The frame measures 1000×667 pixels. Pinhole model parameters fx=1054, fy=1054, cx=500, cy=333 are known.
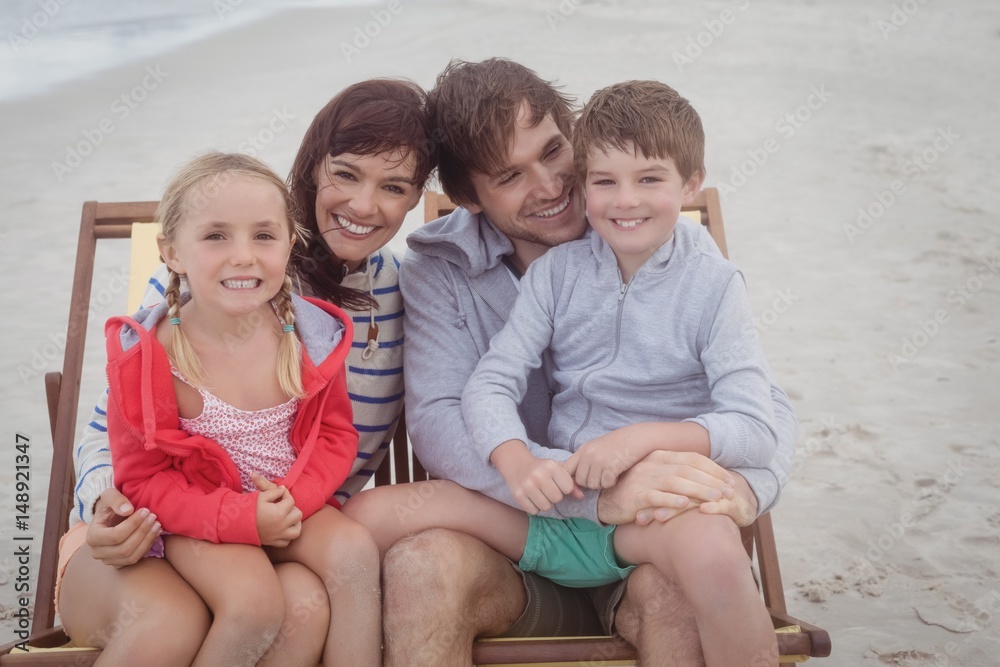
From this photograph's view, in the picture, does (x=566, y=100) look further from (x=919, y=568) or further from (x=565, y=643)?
(x=919, y=568)

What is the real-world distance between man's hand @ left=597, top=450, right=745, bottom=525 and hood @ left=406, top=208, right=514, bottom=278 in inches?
30.6

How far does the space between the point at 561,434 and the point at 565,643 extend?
53 cm

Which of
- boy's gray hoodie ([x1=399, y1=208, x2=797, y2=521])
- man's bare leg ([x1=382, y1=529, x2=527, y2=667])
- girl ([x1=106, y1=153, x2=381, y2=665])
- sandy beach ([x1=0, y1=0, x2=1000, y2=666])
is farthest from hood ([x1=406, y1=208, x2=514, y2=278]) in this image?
sandy beach ([x1=0, y1=0, x2=1000, y2=666])

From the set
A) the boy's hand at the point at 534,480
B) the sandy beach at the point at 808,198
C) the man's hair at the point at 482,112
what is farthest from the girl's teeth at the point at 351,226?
the sandy beach at the point at 808,198

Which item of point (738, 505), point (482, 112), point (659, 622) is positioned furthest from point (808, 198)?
point (659, 622)

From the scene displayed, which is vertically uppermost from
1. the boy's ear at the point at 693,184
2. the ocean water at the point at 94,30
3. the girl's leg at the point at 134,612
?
the ocean water at the point at 94,30

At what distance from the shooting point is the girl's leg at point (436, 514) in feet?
7.75

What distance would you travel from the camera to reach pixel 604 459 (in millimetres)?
2207

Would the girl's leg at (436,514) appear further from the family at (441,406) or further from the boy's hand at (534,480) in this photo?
the boy's hand at (534,480)

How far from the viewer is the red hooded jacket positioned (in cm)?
209

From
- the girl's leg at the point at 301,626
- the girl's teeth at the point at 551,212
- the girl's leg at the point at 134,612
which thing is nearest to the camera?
the girl's leg at the point at 134,612

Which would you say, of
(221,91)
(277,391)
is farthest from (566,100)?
(221,91)

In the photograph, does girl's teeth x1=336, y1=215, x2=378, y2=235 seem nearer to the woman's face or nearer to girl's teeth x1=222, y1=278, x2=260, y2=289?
the woman's face

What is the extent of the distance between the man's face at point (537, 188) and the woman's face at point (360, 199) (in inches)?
9.2
